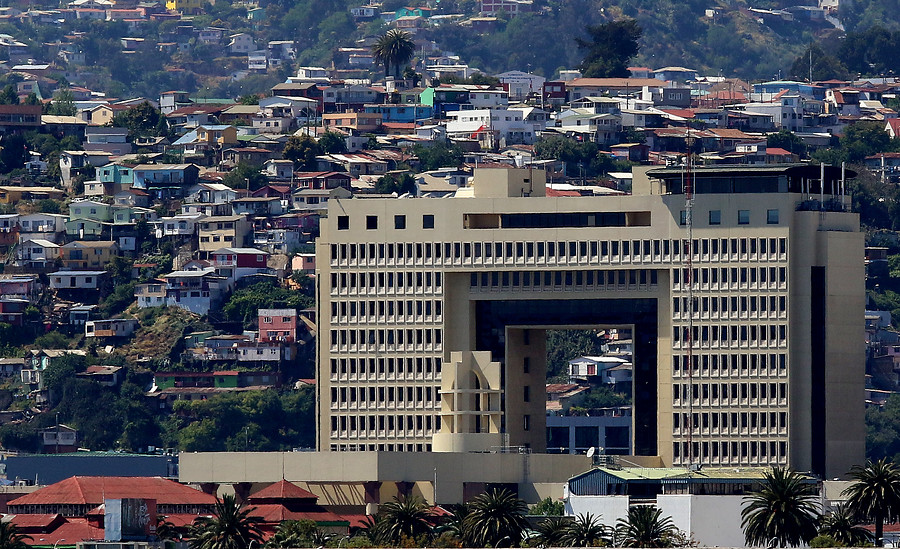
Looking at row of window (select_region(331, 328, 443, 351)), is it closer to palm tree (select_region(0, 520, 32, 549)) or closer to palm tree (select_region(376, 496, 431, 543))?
palm tree (select_region(376, 496, 431, 543))

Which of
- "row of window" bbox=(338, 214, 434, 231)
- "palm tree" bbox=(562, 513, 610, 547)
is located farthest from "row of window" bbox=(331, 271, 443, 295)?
"palm tree" bbox=(562, 513, 610, 547)

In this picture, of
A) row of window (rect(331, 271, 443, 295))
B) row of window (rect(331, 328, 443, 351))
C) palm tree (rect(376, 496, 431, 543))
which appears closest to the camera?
palm tree (rect(376, 496, 431, 543))

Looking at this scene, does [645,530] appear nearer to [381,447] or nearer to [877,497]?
[877,497]

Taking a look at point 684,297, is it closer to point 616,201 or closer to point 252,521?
point 616,201

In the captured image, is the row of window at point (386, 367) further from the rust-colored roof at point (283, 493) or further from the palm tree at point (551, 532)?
the palm tree at point (551, 532)

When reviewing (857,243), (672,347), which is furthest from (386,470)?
(857,243)

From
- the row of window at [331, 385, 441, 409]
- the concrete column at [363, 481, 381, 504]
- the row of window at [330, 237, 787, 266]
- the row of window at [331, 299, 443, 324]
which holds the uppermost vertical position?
the row of window at [330, 237, 787, 266]
